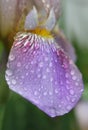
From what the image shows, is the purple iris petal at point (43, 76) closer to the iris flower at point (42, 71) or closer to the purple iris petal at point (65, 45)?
the iris flower at point (42, 71)

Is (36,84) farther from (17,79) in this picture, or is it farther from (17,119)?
(17,119)

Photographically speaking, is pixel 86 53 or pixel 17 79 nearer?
pixel 17 79

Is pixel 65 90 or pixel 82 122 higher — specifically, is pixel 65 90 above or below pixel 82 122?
above

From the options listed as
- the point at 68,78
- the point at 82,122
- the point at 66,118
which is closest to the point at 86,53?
the point at 82,122

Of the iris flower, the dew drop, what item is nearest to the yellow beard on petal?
the iris flower

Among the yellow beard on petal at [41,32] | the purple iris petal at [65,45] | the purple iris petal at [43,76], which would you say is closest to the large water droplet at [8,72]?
the purple iris petal at [43,76]

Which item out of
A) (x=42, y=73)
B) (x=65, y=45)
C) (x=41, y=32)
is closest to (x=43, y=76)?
(x=42, y=73)

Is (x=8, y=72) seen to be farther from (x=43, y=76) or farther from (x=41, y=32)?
(x=41, y=32)

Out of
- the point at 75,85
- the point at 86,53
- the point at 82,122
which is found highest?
the point at 75,85
